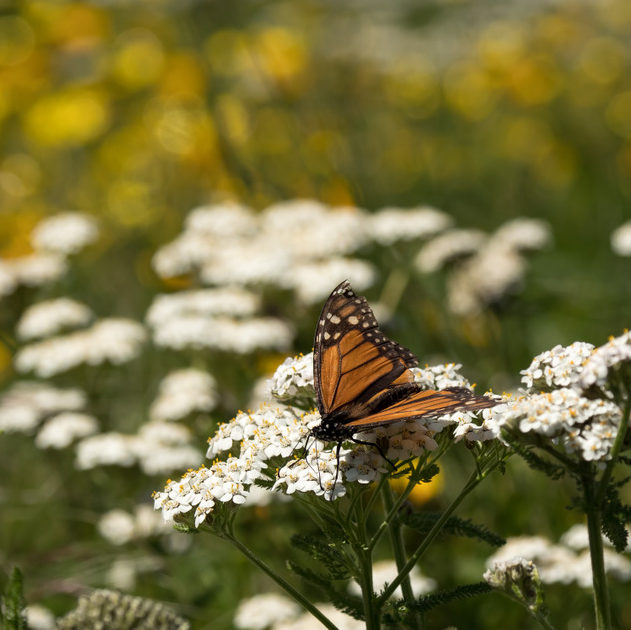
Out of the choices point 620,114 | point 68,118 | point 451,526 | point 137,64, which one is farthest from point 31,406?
point 620,114

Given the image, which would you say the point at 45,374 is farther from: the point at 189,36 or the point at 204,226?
the point at 189,36

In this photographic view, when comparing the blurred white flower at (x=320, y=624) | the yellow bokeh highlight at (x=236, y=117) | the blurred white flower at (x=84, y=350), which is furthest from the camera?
the yellow bokeh highlight at (x=236, y=117)

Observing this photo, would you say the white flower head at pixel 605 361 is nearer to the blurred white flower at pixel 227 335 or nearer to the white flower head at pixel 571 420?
the white flower head at pixel 571 420

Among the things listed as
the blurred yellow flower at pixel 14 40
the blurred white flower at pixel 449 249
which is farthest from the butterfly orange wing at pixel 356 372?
the blurred yellow flower at pixel 14 40

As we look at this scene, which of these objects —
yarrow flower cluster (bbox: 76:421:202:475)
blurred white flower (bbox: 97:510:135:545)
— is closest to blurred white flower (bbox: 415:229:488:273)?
yarrow flower cluster (bbox: 76:421:202:475)

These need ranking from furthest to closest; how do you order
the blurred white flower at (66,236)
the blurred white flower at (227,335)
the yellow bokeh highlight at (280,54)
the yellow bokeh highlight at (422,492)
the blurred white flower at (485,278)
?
the yellow bokeh highlight at (280,54) → the blurred white flower at (66,236) → the blurred white flower at (485,278) → the blurred white flower at (227,335) → the yellow bokeh highlight at (422,492)

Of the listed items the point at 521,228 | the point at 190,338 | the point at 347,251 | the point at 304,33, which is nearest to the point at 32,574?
the point at 190,338
